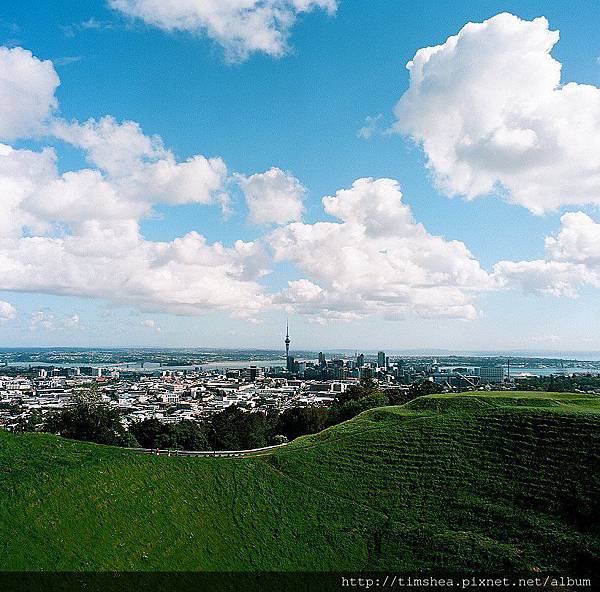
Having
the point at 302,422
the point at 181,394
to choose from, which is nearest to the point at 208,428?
the point at 302,422

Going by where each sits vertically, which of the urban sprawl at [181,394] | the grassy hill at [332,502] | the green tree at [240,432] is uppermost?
the grassy hill at [332,502]

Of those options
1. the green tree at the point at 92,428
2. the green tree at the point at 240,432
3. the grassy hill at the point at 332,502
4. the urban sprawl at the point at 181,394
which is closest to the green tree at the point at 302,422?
the green tree at the point at 240,432

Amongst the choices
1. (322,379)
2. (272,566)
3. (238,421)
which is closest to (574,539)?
(272,566)

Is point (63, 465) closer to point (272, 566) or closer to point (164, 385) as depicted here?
point (272, 566)

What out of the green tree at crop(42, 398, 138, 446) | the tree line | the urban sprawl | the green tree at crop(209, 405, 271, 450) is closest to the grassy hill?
the green tree at crop(209, 405, 271, 450)

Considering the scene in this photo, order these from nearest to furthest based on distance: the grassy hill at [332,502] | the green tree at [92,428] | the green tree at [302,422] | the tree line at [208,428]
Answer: the grassy hill at [332,502] → the tree line at [208,428] → the green tree at [92,428] → the green tree at [302,422]

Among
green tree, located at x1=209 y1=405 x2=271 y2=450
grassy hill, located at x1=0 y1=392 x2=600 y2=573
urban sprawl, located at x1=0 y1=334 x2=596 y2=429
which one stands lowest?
urban sprawl, located at x1=0 y1=334 x2=596 y2=429

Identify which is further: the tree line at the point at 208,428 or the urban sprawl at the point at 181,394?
the urban sprawl at the point at 181,394

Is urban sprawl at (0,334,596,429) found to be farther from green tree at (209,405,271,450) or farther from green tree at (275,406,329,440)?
green tree at (275,406,329,440)

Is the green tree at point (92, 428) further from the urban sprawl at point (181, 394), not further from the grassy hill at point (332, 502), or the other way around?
the grassy hill at point (332, 502)
